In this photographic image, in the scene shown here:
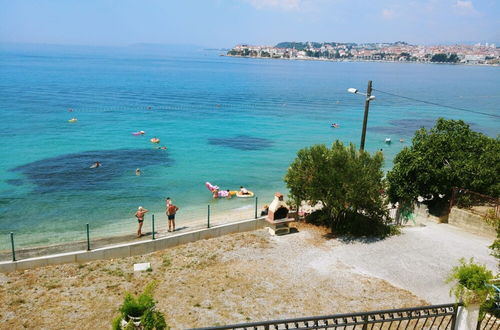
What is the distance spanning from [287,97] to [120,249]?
75278 millimetres

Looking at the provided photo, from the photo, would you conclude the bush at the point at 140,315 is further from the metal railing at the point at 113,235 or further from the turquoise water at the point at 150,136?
the turquoise water at the point at 150,136

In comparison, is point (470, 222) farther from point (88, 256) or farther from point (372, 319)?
point (88, 256)

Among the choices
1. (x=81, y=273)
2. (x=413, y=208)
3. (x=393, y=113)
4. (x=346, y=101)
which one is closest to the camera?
(x=81, y=273)

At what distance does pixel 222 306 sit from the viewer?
1171 cm

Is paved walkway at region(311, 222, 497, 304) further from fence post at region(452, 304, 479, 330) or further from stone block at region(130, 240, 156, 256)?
stone block at region(130, 240, 156, 256)

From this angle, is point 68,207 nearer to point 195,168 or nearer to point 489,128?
point 195,168

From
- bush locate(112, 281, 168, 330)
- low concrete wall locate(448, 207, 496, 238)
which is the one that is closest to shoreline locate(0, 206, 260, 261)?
bush locate(112, 281, 168, 330)

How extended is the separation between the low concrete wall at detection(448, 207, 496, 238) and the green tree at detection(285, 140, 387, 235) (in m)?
3.04

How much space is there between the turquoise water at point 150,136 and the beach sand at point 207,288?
7772mm

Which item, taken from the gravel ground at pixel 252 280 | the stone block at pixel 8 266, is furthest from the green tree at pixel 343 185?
the stone block at pixel 8 266

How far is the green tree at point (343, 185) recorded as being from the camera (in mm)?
16844

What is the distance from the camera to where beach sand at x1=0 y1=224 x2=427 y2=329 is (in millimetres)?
11375

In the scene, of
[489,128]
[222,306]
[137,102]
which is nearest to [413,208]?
[222,306]

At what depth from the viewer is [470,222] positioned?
1767cm
